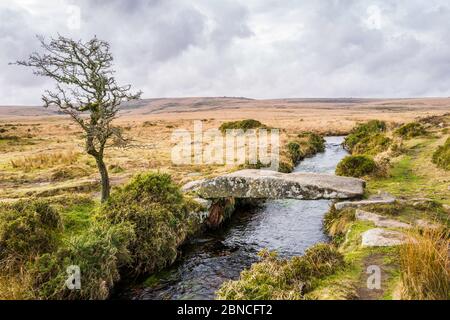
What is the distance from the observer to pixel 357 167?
21.0 metres

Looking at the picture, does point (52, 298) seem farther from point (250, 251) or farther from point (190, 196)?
point (190, 196)

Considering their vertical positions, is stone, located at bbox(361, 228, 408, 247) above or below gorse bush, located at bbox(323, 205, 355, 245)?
above

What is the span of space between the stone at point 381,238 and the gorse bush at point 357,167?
31.2ft

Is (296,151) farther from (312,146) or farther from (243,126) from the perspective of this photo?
(243,126)

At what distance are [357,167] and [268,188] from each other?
7.61 meters

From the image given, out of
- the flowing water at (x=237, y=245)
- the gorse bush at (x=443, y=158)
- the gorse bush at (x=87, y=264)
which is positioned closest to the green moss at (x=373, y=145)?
the gorse bush at (x=443, y=158)

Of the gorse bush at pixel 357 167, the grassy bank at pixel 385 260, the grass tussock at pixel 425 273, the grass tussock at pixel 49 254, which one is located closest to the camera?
the grass tussock at pixel 425 273

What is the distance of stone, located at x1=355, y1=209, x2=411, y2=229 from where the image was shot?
1202cm

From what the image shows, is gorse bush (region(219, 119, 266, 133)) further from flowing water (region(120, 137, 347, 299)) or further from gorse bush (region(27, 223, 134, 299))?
gorse bush (region(27, 223, 134, 299))

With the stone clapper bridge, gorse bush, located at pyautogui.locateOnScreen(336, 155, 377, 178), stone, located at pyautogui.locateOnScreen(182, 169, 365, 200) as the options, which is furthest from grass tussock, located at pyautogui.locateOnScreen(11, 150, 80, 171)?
gorse bush, located at pyautogui.locateOnScreen(336, 155, 377, 178)

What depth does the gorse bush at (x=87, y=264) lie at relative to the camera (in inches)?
373

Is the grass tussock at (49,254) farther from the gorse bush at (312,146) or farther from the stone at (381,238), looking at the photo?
the gorse bush at (312,146)

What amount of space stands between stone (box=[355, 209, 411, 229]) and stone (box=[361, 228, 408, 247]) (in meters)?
0.69

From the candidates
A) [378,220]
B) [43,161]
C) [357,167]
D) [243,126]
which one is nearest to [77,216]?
[378,220]
